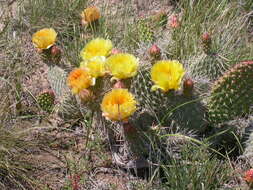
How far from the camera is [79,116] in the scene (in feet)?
8.52

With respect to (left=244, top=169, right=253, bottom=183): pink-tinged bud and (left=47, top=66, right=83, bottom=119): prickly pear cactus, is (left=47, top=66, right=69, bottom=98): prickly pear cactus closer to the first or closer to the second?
(left=47, top=66, right=83, bottom=119): prickly pear cactus

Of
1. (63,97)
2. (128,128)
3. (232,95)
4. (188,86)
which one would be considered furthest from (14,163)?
(232,95)

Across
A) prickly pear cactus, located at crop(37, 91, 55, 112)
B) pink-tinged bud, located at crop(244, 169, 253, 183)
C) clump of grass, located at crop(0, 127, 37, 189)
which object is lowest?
clump of grass, located at crop(0, 127, 37, 189)

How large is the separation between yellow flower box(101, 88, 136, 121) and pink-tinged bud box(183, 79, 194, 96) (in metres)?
0.29

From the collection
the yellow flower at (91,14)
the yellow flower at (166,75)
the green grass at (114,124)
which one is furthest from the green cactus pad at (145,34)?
the yellow flower at (166,75)

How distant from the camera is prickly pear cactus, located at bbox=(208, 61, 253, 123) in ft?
7.13

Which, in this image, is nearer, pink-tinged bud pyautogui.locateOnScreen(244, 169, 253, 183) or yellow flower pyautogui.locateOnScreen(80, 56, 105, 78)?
pink-tinged bud pyautogui.locateOnScreen(244, 169, 253, 183)

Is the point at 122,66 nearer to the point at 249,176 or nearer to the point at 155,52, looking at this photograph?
the point at 155,52

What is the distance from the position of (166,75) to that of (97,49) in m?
0.38

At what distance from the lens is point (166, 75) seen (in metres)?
2.11

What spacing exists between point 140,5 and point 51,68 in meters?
1.21

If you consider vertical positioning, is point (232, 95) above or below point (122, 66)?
below

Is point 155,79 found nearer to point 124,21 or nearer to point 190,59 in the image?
point 190,59

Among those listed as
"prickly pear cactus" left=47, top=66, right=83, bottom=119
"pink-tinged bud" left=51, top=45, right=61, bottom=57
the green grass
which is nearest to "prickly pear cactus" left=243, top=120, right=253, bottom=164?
the green grass
